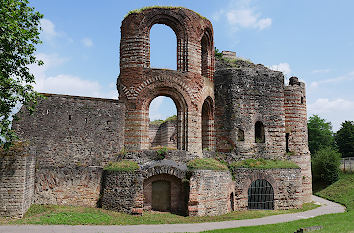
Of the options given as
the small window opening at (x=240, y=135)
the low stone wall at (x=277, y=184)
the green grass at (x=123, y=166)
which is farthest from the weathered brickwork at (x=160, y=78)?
the low stone wall at (x=277, y=184)

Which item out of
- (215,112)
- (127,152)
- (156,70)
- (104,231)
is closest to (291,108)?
(215,112)

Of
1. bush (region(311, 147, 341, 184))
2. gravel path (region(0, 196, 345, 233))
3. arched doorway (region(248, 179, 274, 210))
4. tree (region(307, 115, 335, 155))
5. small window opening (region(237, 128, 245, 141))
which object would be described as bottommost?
gravel path (region(0, 196, 345, 233))

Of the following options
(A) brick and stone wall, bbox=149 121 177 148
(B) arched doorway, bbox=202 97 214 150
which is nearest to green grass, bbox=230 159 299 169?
(B) arched doorway, bbox=202 97 214 150

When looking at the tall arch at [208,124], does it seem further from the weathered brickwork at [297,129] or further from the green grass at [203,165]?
the weathered brickwork at [297,129]

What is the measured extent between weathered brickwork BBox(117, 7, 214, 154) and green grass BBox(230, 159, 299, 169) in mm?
2688

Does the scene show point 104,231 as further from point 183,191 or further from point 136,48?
point 136,48

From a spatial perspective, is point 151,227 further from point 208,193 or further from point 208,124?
point 208,124

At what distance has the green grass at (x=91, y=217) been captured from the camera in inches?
572

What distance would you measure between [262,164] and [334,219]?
5.65 m

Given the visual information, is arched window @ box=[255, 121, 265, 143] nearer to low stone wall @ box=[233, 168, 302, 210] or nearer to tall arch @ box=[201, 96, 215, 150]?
low stone wall @ box=[233, 168, 302, 210]

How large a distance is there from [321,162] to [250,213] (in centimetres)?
1619

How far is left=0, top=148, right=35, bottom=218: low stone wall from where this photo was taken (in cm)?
1460

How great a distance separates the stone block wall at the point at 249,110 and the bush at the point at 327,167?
11328 mm

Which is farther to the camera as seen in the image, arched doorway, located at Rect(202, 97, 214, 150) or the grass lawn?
arched doorway, located at Rect(202, 97, 214, 150)
